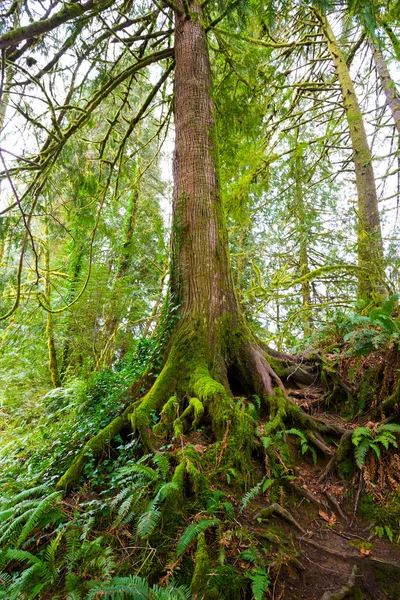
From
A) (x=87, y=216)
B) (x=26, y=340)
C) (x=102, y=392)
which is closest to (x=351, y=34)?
(x=87, y=216)

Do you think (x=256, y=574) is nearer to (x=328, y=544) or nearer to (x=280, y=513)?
(x=280, y=513)

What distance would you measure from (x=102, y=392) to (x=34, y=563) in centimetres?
209

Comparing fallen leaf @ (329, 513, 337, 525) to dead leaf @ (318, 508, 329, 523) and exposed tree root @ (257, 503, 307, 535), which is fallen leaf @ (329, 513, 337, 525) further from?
exposed tree root @ (257, 503, 307, 535)

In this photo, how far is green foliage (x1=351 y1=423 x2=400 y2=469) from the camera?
262cm

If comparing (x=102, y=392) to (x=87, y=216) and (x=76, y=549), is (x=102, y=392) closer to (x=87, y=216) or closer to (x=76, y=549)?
(x=76, y=549)

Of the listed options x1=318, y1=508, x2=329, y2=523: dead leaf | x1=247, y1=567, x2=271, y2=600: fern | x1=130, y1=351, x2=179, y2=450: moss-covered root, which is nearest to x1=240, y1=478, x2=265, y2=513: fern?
x1=247, y1=567, x2=271, y2=600: fern

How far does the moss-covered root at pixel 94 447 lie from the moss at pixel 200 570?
133 cm

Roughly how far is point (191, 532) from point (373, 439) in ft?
5.65

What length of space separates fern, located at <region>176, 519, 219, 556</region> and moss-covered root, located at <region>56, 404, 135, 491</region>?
123cm

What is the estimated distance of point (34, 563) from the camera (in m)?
1.92

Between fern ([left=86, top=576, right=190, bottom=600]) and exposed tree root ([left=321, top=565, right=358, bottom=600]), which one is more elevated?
fern ([left=86, top=576, right=190, bottom=600])

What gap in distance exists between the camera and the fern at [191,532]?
1.80 meters

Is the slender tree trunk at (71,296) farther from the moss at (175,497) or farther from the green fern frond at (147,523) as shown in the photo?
the green fern frond at (147,523)

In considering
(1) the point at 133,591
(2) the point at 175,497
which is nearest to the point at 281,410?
(2) the point at 175,497
